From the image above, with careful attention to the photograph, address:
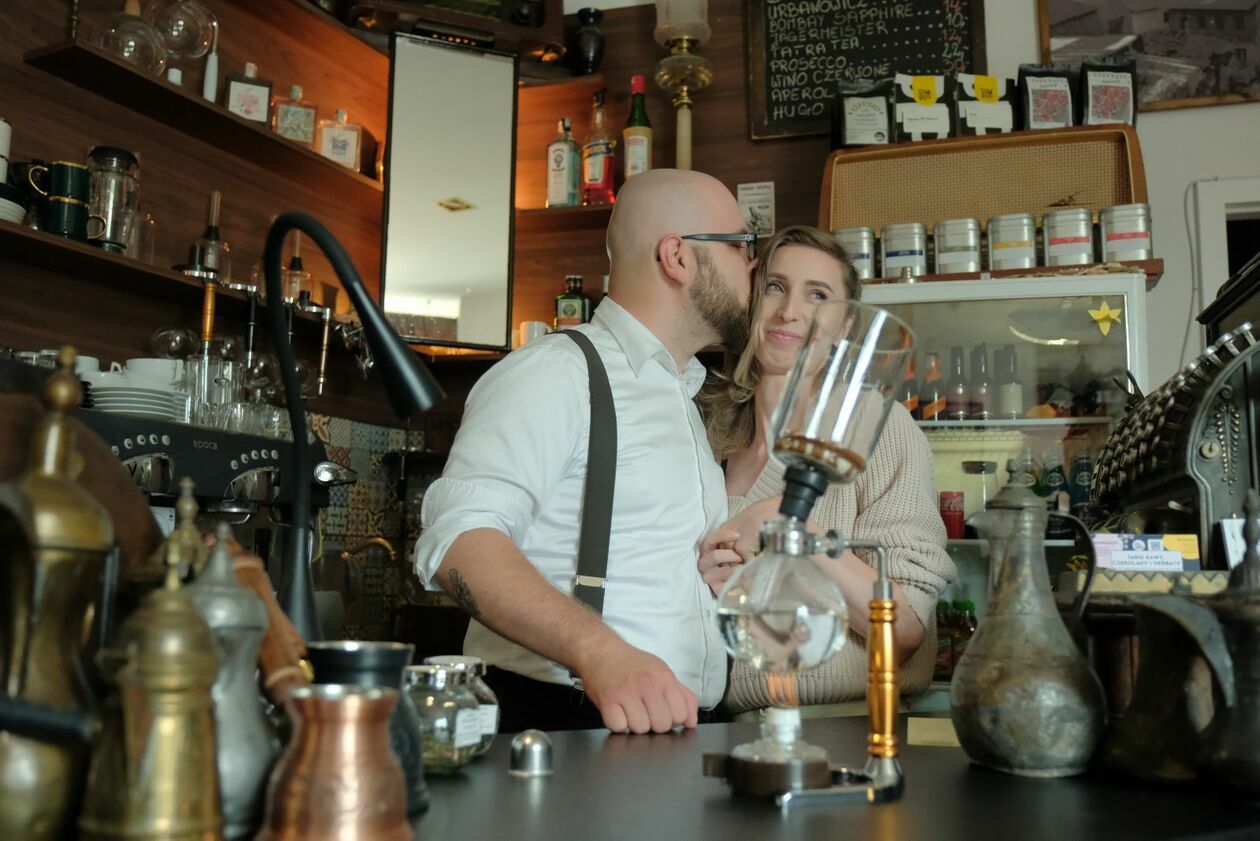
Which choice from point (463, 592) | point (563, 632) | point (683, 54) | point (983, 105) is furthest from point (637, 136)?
point (563, 632)

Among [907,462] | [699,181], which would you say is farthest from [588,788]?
[699,181]

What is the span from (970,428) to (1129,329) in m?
0.55

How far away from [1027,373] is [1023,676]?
2.74 metres

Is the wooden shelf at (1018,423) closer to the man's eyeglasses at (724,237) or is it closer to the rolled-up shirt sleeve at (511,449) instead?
the man's eyeglasses at (724,237)

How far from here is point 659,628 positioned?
5.93 feet

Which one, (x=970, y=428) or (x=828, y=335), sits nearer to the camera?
(x=828, y=335)

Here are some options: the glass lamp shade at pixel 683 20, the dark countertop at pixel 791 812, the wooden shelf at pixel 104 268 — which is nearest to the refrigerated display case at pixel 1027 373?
the glass lamp shade at pixel 683 20

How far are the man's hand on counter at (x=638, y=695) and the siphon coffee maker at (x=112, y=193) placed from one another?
2.00m

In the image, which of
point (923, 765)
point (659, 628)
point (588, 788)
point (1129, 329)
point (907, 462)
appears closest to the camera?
point (588, 788)

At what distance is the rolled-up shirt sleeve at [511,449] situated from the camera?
162 centimetres

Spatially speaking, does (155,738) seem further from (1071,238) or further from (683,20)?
(683,20)

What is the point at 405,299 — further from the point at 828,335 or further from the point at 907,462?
the point at 828,335

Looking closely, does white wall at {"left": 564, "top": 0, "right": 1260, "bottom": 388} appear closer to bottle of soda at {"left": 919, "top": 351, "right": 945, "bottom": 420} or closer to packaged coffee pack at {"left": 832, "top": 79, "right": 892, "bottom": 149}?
bottle of soda at {"left": 919, "top": 351, "right": 945, "bottom": 420}

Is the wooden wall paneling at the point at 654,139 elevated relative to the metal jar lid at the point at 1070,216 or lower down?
elevated
